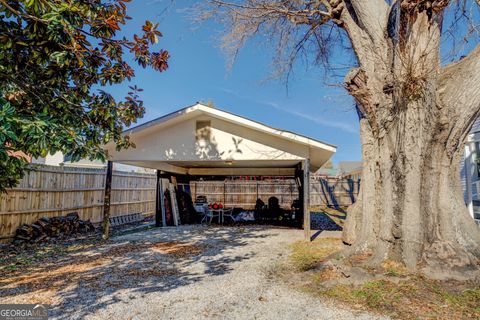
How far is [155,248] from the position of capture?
23.2 ft

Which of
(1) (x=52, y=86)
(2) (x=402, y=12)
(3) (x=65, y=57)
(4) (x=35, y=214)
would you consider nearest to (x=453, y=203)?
(2) (x=402, y=12)

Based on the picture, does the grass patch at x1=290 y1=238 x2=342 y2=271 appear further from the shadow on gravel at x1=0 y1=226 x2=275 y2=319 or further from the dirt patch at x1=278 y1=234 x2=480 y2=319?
the shadow on gravel at x1=0 y1=226 x2=275 y2=319

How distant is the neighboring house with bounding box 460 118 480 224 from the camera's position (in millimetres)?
7996

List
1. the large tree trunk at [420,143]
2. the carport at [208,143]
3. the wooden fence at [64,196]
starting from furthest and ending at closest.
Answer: the carport at [208,143], the wooden fence at [64,196], the large tree trunk at [420,143]

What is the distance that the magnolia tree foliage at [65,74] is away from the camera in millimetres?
3666

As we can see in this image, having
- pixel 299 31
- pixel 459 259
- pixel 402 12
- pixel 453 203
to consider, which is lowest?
pixel 459 259

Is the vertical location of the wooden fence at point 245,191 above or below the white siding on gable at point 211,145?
below

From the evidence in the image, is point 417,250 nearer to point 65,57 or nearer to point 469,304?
point 469,304

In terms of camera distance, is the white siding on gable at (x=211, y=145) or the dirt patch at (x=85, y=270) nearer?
the dirt patch at (x=85, y=270)

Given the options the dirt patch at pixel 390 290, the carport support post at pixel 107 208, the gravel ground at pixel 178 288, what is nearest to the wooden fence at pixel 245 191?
the carport support post at pixel 107 208

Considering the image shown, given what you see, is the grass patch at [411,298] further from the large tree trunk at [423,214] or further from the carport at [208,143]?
the carport at [208,143]

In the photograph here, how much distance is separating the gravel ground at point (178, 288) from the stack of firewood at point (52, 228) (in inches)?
88.1

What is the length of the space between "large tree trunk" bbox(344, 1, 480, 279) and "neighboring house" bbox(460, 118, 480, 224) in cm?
449

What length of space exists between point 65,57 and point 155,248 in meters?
4.81
